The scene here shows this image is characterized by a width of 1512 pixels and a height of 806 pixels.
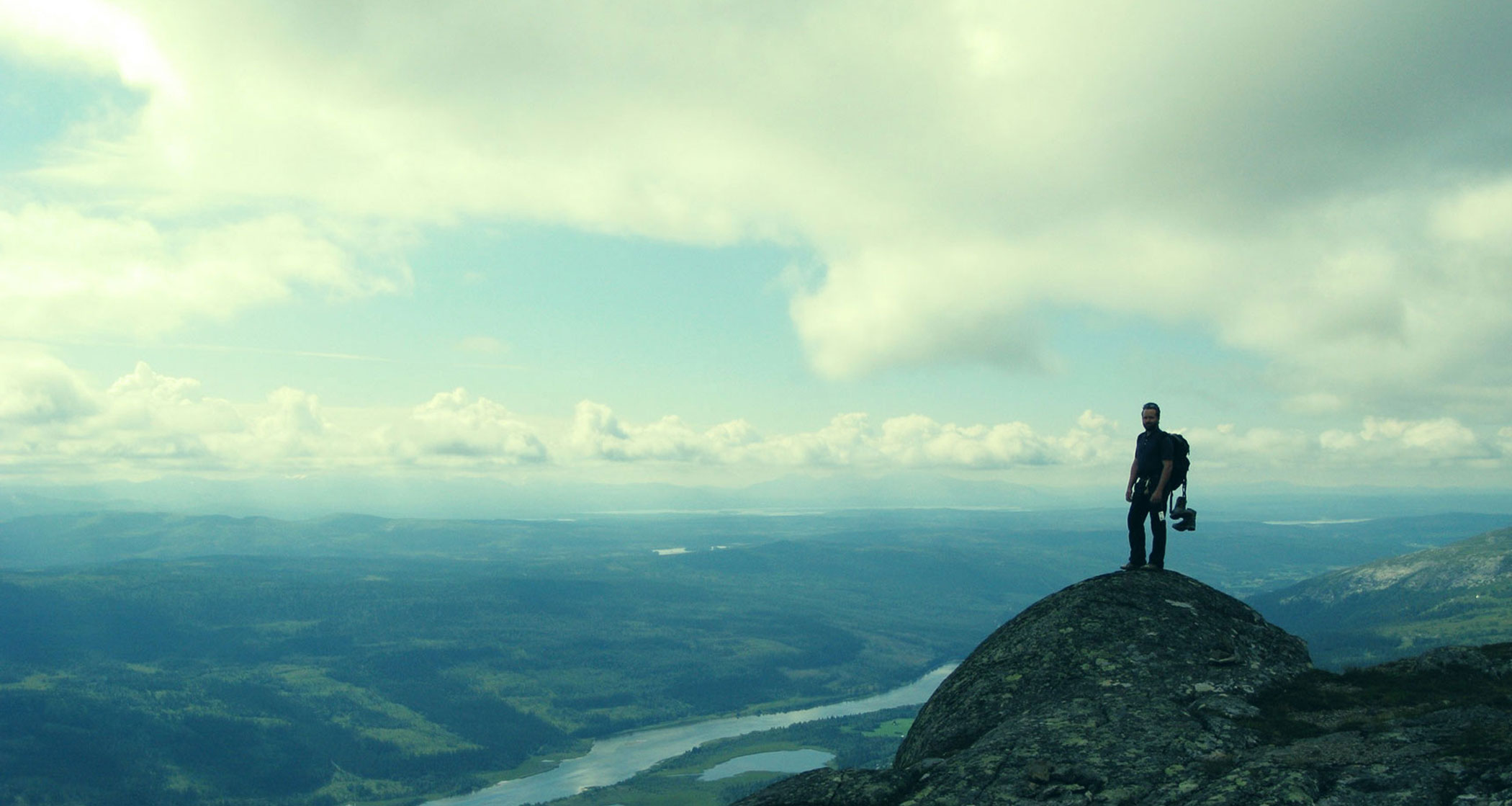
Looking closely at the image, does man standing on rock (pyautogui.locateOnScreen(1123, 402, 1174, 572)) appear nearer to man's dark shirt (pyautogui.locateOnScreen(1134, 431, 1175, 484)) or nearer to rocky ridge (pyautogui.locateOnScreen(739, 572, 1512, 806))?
man's dark shirt (pyautogui.locateOnScreen(1134, 431, 1175, 484))

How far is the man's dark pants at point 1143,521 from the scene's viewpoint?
2695 cm

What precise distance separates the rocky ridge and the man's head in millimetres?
4982

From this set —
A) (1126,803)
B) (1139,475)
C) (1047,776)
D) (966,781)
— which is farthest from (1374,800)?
(1139,475)

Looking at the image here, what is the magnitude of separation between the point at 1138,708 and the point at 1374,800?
5.97 meters

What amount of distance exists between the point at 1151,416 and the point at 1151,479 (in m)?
2.09

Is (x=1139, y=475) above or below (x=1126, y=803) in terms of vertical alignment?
above

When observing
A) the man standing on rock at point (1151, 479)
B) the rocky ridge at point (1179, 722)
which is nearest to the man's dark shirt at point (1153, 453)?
the man standing on rock at point (1151, 479)

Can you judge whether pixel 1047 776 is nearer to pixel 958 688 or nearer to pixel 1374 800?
pixel 1374 800

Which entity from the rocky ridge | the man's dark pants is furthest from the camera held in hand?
the rocky ridge

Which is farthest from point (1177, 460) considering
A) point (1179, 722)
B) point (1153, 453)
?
point (1179, 722)

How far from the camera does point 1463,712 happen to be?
637 inches

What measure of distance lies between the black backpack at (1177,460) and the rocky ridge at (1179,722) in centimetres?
323

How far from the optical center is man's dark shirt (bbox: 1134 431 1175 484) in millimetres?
26625

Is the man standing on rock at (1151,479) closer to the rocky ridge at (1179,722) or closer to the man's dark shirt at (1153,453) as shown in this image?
the man's dark shirt at (1153,453)
